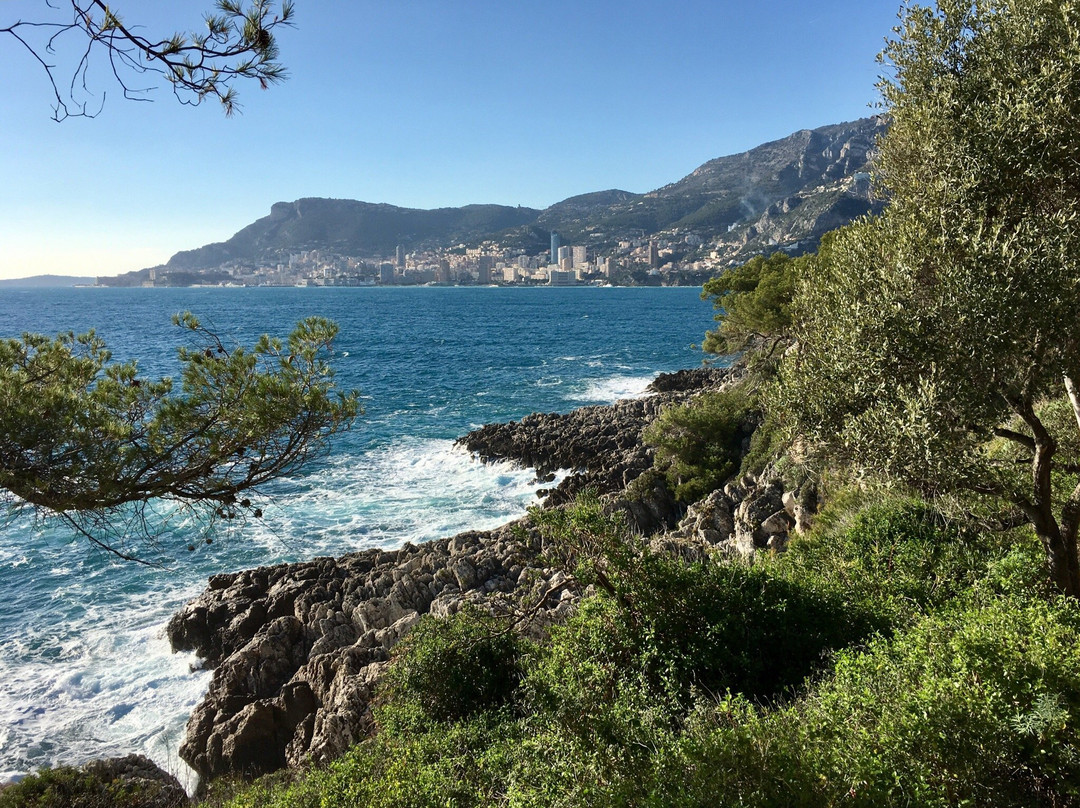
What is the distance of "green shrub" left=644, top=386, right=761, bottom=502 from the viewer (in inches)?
890

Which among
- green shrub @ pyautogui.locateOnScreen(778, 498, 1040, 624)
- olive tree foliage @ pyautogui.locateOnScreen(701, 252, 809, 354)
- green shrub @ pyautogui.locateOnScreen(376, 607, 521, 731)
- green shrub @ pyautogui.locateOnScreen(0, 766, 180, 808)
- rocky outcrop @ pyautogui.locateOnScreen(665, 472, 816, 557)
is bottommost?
green shrub @ pyautogui.locateOnScreen(0, 766, 180, 808)

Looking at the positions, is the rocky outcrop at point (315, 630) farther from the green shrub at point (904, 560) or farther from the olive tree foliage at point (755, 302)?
the olive tree foliage at point (755, 302)

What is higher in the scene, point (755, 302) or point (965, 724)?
point (755, 302)

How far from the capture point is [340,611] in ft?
52.2

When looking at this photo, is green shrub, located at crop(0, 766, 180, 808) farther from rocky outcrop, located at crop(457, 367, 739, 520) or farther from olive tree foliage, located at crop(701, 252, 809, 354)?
olive tree foliage, located at crop(701, 252, 809, 354)

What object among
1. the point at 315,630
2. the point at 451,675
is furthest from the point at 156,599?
the point at 451,675

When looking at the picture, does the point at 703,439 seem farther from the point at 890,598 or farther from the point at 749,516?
the point at 890,598

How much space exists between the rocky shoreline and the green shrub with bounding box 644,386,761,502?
1289 mm

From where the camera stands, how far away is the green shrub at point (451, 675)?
30.9 ft

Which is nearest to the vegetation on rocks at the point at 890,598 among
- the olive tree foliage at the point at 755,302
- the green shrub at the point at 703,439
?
the green shrub at the point at 703,439

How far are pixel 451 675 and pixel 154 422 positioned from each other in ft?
18.4

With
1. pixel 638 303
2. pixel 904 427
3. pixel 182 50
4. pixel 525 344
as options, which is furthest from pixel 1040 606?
pixel 638 303

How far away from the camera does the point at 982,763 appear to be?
4812 mm

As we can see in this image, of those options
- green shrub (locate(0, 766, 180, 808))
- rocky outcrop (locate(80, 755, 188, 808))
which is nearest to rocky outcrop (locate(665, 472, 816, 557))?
rocky outcrop (locate(80, 755, 188, 808))
